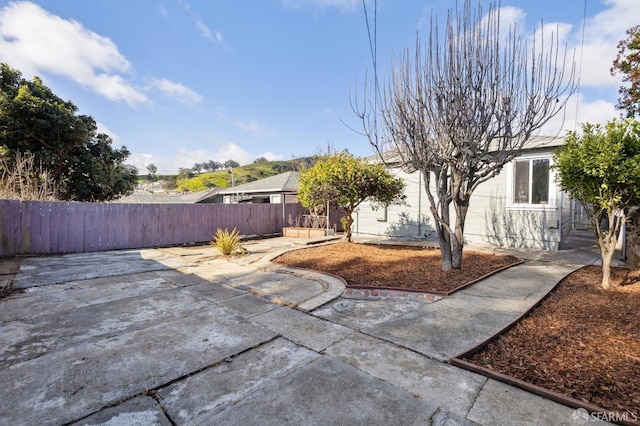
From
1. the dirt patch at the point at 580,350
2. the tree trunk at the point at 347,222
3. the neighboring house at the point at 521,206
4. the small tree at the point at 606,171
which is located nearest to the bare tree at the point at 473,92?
the small tree at the point at 606,171

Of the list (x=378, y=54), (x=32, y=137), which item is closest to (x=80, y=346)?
(x=378, y=54)

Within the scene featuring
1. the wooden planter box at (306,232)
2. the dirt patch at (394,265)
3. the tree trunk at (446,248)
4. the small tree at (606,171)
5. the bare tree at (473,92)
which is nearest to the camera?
the small tree at (606,171)

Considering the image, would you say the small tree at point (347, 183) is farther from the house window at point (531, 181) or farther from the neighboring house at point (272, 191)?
the neighboring house at point (272, 191)

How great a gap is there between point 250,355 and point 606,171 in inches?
209

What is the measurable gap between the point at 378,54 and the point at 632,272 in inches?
248

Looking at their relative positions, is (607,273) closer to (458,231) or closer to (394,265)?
(458,231)

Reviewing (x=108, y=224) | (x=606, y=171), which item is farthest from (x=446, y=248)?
(x=108, y=224)

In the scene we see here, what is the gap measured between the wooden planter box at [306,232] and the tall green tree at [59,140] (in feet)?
28.3

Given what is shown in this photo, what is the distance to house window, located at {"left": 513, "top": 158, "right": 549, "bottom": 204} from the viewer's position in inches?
332

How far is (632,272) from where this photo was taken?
214 inches

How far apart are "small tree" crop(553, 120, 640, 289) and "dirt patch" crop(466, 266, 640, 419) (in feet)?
3.88

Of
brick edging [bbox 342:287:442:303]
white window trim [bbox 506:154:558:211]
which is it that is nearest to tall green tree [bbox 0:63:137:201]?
brick edging [bbox 342:287:442:303]

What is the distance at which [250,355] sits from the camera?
2.75 m

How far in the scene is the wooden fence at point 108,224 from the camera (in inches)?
311
